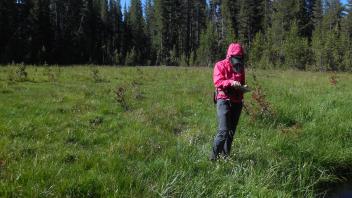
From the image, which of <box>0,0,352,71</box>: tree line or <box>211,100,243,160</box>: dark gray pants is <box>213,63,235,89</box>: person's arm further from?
<box>0,0,352,71</box>: tree line

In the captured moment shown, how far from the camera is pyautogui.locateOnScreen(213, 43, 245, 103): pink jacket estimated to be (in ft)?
22.6

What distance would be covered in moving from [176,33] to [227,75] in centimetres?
6816

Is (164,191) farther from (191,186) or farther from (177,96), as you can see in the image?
(177,96)

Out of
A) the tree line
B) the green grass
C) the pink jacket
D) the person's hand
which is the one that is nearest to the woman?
the pink jacket

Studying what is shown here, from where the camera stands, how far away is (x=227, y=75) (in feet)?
23.1

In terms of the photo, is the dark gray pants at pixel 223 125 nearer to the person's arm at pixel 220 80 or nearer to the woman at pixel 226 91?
the woman at pixel 226 91

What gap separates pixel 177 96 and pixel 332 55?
39248mm

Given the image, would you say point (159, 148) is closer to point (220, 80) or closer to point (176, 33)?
point (220, 80)

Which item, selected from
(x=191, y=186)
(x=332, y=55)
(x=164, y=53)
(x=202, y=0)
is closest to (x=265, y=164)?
(x=191, y=186)

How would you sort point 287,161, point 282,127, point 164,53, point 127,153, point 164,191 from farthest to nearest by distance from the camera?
1. point 164,53
2. point 282,127
3. point 287,161
4. point 127,153
5. point 164,191

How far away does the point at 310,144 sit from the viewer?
8.69 meters

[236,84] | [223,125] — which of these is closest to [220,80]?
[236,84]

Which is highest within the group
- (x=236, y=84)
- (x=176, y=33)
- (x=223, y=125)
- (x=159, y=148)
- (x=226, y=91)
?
(x=176, y=33)

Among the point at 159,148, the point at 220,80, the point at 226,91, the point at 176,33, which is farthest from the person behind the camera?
the point at 176,33
